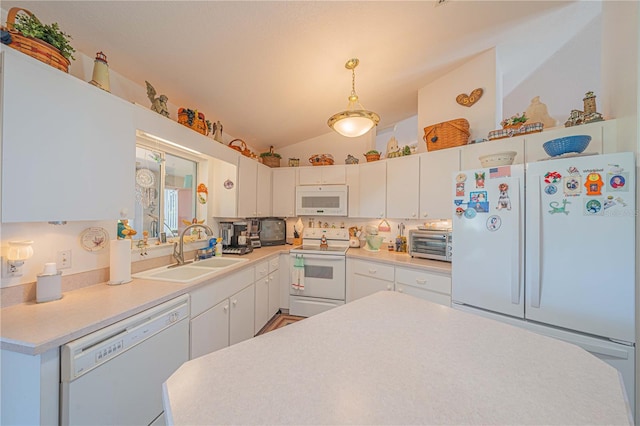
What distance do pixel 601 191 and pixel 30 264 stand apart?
308 cm

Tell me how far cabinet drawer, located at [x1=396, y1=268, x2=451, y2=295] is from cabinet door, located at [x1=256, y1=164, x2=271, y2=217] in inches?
75.4

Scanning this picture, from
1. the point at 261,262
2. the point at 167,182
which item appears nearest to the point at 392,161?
the point at 261,262

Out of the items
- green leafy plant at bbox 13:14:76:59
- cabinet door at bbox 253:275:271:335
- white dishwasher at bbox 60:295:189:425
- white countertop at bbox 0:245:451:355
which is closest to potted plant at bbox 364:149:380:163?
cabinet door at bbox 253:275:271:335

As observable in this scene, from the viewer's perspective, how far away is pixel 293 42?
1638mm

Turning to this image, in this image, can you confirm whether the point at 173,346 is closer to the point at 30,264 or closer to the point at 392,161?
the point at 30,264

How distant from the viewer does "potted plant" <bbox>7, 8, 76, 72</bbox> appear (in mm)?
977

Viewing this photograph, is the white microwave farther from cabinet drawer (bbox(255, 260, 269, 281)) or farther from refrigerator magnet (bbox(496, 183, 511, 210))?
refrigerator magnet (bbox(496, 183, 511, 210))

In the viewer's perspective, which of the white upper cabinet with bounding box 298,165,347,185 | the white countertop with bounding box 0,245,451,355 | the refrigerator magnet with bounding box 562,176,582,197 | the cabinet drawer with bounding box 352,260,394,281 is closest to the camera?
the white countertop with bounding box 0,245,451,355

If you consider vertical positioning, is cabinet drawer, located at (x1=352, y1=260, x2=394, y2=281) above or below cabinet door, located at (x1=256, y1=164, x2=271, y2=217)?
below

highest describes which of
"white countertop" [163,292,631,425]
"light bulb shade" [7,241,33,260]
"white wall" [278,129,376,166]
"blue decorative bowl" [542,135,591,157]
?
"white wall" [278,129,376,166]

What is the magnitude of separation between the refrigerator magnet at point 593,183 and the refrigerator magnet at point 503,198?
355 mm

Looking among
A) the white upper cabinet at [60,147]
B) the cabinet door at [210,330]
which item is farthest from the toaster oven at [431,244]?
the white upper cabinet at [60,147]

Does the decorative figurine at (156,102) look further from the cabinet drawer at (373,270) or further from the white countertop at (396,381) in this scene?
the cabinet drawer at (373,270)

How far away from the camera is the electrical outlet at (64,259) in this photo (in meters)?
1.30
